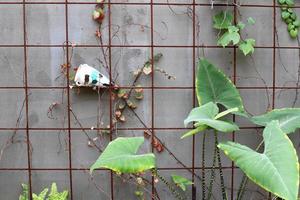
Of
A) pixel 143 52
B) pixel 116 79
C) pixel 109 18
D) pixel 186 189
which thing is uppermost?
pixel 109 18

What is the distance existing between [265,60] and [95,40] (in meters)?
1.05

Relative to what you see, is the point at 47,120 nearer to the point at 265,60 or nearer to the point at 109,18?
the point at 109,18

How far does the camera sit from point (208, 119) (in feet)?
6.85

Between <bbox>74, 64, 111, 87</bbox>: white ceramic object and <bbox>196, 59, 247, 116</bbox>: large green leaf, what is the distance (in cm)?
58

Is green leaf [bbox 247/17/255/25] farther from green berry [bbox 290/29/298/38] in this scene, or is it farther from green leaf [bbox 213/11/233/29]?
green berry [bbox 290/29/298/38]

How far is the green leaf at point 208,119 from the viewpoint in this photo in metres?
2.03

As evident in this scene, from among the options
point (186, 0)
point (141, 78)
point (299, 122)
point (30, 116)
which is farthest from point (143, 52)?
point (299, 122)

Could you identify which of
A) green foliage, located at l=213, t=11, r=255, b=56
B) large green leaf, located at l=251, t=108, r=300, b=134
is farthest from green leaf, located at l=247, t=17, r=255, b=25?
large green leaf, located at l=251, t=108, r=300, b=134

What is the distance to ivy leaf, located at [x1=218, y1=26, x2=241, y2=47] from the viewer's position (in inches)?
98.3

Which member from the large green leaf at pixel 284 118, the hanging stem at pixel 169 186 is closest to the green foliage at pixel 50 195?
the hanging stem at pixel 169 186

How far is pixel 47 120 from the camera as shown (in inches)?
103

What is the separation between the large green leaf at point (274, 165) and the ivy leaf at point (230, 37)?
719 millimetres

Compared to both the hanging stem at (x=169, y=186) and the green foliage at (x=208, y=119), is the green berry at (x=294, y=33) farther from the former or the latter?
the hanging stem at (x=169, y=186)

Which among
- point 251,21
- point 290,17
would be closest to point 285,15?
point 290,17
